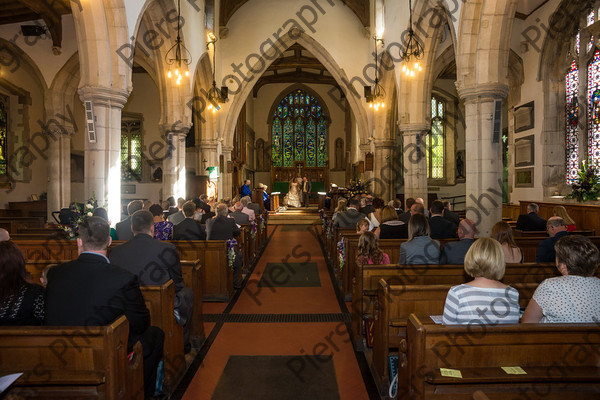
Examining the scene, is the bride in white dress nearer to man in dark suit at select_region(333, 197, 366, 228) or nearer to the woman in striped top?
man in dark suit at select_region(333, 197, 366, 228)

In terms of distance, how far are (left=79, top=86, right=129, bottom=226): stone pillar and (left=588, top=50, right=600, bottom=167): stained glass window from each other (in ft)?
35.2

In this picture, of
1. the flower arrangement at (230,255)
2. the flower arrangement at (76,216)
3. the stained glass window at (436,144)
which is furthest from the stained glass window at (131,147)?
the flower arrangement at (230,255)

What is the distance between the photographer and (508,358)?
7.82ft

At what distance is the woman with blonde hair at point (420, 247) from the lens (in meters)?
4.34

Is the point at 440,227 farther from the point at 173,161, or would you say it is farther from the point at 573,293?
the point at 173,161

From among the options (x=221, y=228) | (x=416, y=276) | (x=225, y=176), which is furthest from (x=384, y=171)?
(x=416, y=276)

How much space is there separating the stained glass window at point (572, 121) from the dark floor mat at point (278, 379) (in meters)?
10.3

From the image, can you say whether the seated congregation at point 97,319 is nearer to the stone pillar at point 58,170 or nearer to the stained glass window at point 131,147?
the stone pillar at point 58,170

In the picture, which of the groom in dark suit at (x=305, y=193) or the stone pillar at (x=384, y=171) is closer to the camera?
the stone pillar at (x=384, y=171)

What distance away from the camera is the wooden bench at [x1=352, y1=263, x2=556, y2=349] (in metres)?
4.15

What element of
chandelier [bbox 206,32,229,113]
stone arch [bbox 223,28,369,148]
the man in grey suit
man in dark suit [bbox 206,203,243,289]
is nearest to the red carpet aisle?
man in dark suit [bbox 206,203,243,289]

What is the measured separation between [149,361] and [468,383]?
2.04 m

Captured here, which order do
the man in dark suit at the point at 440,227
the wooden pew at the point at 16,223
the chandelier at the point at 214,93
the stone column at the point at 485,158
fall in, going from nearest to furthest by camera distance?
1. the man in dark suit at the point at 440,227
2. the stone column at the point at 485,158
3. the wooden pew at the point at 16,223
4. the chandelier at the point at 214,93

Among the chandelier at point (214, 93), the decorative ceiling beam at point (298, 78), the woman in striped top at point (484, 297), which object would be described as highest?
the decorative ceiling beam at point (298, 78)
